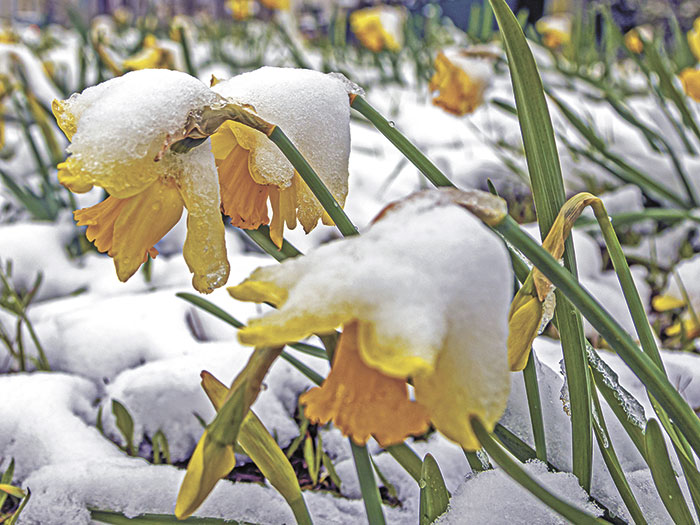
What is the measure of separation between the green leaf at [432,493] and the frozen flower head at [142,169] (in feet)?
0.66

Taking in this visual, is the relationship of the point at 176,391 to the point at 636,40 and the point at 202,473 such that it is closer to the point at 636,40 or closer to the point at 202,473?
the point at 202,473

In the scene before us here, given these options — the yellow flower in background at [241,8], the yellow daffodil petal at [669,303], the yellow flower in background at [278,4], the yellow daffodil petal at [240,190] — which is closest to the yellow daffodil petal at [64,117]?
the yellow daffodil petal at [240,190]

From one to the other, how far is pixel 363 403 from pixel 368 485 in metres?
0.15

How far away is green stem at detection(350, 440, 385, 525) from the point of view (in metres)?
0.43

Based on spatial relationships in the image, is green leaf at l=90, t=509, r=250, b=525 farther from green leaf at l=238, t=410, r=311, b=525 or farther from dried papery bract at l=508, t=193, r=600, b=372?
dried papery bract at l=508, t=193, r=600, b=372

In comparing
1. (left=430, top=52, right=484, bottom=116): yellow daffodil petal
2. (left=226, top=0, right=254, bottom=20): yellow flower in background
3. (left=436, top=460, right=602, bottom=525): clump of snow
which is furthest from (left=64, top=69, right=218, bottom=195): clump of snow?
(left=226, top=0, right=254, bottom=20): yellow flower in background

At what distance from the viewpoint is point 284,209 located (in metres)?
0.48

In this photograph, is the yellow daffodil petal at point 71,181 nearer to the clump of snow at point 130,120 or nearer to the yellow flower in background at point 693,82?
the clump of snow at point 130,120

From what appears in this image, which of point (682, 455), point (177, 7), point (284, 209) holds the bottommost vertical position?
point (177, 7)

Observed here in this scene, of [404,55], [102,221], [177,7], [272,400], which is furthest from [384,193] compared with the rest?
[177,7]

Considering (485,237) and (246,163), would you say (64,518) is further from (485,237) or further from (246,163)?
(485,237)

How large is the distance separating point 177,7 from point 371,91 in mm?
7704

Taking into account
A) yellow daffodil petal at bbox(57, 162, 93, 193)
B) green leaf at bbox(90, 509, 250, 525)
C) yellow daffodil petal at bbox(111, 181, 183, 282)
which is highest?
yellow daffodil petal at bbox(57, 162, 93, 193)

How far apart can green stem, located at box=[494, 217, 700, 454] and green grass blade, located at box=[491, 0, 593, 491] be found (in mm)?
74
